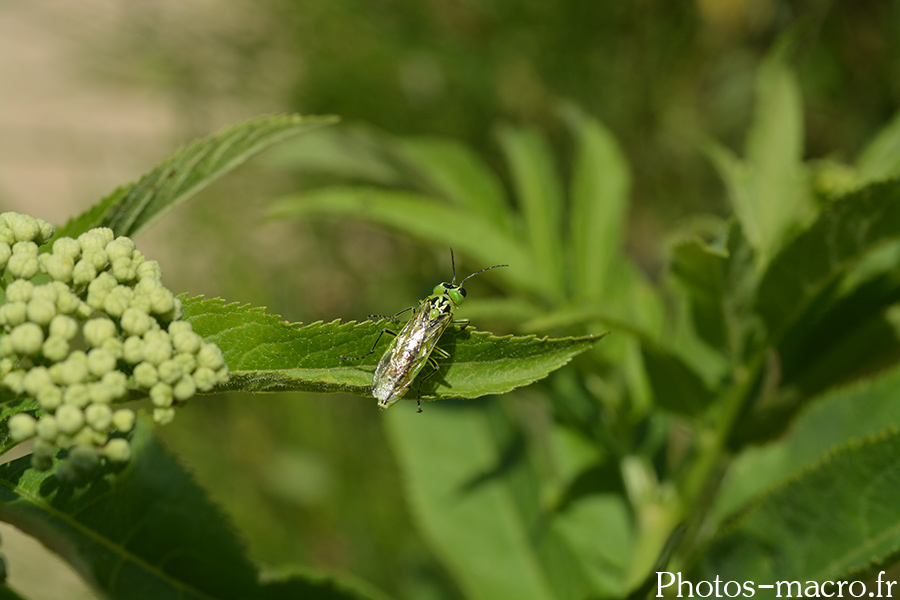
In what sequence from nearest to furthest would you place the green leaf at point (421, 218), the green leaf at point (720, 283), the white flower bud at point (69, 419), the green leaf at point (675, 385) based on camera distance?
1. the white flower bud at point (69, 419)
2. the green leaf at point (720, 283)
3. the green leaf at point (675, 385)
4. the green leaf at point (421, 218)

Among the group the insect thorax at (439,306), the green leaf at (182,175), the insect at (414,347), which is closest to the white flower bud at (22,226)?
the green leaf at (182,175)

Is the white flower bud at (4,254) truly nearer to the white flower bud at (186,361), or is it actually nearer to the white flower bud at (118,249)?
the white flower bud at (118,249)

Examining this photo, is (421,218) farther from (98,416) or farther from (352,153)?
(98,416)

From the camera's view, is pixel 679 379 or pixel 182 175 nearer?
pixel 182 175

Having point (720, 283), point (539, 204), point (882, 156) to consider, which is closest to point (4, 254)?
point (720, 283)

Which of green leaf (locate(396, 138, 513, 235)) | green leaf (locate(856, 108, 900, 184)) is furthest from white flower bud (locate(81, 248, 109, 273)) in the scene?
green leaf (locate(856, 108, 900, 184))

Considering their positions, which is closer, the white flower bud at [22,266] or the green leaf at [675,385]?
the white flower bud at [22,266]
